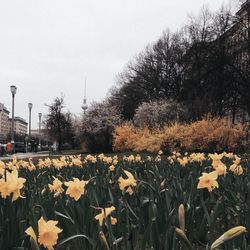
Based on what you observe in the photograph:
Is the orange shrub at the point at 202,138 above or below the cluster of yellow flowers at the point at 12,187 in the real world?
above

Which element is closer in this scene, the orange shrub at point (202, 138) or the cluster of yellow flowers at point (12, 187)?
the cluster of yellow flowers at point (12, 187)

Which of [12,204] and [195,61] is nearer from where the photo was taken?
[12,204]

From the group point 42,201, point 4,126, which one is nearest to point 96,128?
point 42,201

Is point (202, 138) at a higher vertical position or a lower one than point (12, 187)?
higher

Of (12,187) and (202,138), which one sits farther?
(202,138)

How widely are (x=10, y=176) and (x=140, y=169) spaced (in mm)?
5032

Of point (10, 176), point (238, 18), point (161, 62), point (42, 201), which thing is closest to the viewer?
point (10, 176)

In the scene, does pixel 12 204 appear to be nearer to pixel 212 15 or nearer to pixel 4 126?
pixel 212 15

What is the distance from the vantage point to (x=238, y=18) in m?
37.9

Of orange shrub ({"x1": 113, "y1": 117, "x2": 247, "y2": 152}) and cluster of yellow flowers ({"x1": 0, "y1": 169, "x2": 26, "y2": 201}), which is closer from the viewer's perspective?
cluster of yellow flowers ({"x1": 0, "y1": 169, "x2": 26, "y2": 201})

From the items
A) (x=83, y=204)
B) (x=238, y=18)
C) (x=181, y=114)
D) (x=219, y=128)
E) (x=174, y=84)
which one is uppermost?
(x=238, y=18)

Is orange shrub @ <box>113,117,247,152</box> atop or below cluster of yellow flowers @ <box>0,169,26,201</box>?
atop

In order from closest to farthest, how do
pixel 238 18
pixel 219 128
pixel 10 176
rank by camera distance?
pixel 10 176, pixel 219 128, pixel 238 18

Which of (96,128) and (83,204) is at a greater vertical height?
(96,128)
